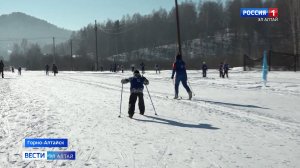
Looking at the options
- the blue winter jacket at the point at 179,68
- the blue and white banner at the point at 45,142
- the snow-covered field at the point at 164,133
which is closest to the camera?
the snow-covered field at the point at 164,133

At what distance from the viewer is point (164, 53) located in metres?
137

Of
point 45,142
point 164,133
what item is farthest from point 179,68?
point 45,142

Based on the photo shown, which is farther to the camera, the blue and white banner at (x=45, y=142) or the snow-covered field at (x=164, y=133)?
the blue and white banner at (x=45, y=142)

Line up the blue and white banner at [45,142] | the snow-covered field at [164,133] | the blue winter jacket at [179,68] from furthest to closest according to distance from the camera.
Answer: the blue winter jacket at [179,68] < the blue and white banner at [45,142] < the snow-covered field at [164,133]

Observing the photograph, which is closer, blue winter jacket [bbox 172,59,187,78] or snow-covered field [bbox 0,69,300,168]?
snow-covered field [bbox 0,69,300,168]

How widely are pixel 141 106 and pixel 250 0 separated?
112416 millimetres

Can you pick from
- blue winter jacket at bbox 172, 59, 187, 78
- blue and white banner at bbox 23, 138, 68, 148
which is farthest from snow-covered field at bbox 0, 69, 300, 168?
blue winter jacket at bbox 172, 59, 187, 78

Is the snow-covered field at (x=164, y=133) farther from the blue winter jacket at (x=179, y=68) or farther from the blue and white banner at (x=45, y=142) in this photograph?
the blue winter jacket at (x=179, y=68)

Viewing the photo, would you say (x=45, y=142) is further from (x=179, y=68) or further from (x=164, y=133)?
(x=179, y=68)

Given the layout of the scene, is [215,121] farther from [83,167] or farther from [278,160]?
[83,167]

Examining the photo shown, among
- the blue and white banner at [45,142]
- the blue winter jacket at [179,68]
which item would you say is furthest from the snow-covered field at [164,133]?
the blue winter jacket at [179,68]

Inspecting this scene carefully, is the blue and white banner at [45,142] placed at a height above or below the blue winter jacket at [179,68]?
below

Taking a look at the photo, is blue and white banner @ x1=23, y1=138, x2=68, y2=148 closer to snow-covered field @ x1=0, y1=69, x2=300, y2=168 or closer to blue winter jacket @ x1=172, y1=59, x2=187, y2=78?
snow-covered field @ x1=0, y1=69, x2=300, y2=168

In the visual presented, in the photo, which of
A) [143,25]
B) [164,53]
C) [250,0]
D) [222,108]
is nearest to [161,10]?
[143,25]
